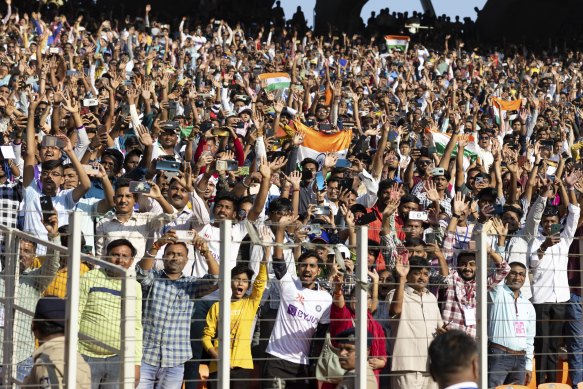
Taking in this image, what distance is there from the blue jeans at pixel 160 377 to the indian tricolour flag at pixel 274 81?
1173 cm

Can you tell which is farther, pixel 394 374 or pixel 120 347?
pixel 394 374

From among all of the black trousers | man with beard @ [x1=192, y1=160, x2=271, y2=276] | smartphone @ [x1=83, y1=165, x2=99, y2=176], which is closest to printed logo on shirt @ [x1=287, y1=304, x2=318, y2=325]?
man with beard @ [x1=192, y1=160, x2=271, y2=276]

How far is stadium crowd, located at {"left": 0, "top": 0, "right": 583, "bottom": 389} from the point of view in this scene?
9.95 m

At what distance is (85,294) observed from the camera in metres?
9.34

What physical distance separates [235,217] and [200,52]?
15.3m

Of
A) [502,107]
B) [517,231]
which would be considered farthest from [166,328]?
[502,107]

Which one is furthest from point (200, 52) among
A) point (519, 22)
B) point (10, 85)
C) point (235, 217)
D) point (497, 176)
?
point (519, 22)

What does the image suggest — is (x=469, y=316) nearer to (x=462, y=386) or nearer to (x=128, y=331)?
(x=128, y=331)

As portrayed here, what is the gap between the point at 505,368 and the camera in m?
11.2

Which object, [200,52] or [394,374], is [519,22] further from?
[394,374]

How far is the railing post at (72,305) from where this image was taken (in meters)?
7.71

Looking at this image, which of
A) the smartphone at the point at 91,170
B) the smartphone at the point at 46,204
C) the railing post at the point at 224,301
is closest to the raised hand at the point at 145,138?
the smartphone at the point at 91,170

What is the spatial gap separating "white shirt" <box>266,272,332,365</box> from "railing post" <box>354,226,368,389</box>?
1200 mm

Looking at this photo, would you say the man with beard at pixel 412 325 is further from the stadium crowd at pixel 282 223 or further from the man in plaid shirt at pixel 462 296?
the man in plaid shirt at pixel 462 296
